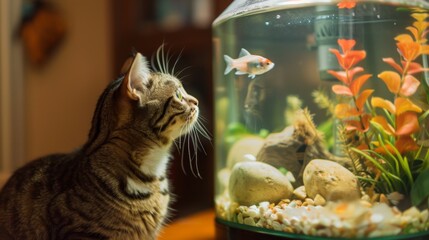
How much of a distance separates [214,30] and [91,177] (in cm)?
43

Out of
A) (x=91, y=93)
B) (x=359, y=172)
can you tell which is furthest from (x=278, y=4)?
(x=91, y=93)

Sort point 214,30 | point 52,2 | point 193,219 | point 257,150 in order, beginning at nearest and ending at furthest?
1. point 257,150
2. point 214,30
3. point 193,219
4. point 52,2

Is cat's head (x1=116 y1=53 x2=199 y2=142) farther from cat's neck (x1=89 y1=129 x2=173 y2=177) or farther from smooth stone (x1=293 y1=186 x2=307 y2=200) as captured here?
smooth stone (x1=293 y1=186 x2=307 y2=200)

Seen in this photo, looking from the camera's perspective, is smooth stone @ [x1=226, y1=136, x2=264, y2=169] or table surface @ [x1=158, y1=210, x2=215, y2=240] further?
table surface @ [x1=158, y1=210, x2=215, y2=240]

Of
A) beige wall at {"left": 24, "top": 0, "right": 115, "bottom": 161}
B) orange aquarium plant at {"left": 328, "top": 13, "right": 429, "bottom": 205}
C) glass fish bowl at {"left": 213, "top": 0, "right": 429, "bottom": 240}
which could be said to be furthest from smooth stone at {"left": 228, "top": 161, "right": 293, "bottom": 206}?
beige wall at {"left": 24, "top": 0, "right": 115, "bottom": 161}

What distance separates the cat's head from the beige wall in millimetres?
1179

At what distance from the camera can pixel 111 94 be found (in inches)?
32.1

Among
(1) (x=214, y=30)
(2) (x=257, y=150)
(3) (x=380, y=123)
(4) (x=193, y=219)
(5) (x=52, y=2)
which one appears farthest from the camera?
(5) (x=52, y=2)

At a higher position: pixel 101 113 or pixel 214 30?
pixel 214 30

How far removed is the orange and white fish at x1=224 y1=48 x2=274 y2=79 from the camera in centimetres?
82

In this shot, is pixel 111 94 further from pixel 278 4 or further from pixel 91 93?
pixel 91 93

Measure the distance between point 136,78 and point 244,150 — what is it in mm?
289

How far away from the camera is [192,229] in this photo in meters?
1.14

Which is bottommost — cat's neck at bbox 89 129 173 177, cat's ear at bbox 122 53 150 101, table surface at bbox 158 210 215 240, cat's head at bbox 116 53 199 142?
table surface at bbox 158 210 215 240
